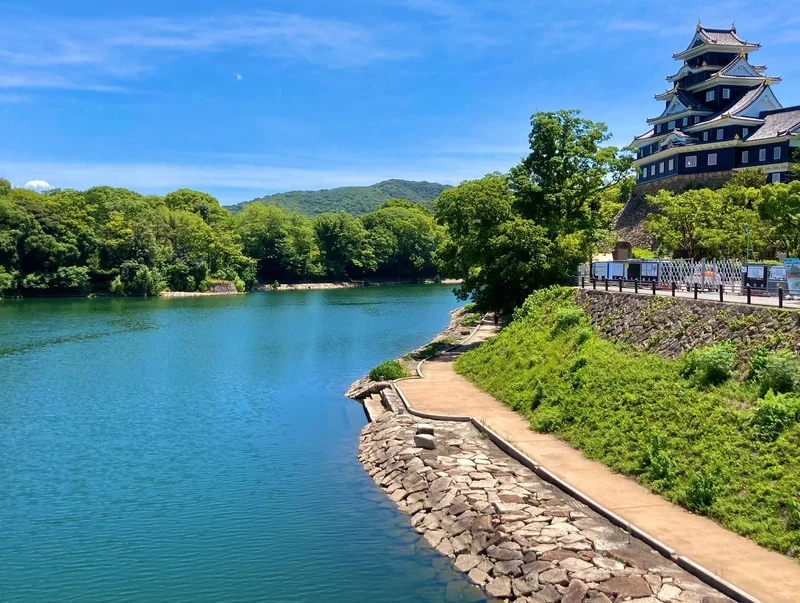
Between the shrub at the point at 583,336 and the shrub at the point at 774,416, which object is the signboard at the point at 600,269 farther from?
the shrub at the point at 774,416

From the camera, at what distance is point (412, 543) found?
1633cm

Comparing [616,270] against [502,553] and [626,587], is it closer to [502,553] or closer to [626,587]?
[502,553]

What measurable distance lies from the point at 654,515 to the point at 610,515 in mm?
963

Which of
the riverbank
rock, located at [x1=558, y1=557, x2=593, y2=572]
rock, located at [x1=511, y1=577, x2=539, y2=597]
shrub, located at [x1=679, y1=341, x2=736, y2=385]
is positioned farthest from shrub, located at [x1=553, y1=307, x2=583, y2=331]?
the riverbank

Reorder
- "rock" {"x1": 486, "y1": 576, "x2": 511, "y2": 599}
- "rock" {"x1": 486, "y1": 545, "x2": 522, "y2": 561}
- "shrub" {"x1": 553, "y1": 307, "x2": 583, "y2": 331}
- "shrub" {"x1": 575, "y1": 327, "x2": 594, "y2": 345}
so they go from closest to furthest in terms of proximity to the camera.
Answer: "rock" {"x1": 486, "y1": 576, "x2": 511, "y2": 599}
"rock" {"x1": 486, "y1": 545, "x2": 522, "y2": 561}
"shrub" {"x1": 575, "y1": 327, "x2": 594, "y2": 345}
"shrub" {"x1": 553, "y1": 307, "x2": 583, "y2": 331}

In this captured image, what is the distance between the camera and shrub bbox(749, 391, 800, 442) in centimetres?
1541

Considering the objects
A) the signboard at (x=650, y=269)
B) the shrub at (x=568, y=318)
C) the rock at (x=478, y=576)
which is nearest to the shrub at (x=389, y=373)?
the shrub at (x=568, y=318)

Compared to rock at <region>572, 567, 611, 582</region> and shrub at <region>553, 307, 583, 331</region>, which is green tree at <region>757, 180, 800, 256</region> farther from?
rock at <region>572, 567, 611, 582</region>

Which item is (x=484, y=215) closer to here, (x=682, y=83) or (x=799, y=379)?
(x=799, y=379)

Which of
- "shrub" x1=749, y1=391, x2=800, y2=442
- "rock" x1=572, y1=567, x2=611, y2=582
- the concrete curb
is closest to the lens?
the concrete curb

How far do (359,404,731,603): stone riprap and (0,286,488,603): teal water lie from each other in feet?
2.29

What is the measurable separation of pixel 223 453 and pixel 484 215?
2096 cm

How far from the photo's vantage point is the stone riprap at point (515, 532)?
12.5 metres

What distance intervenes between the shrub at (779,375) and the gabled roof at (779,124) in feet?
166
